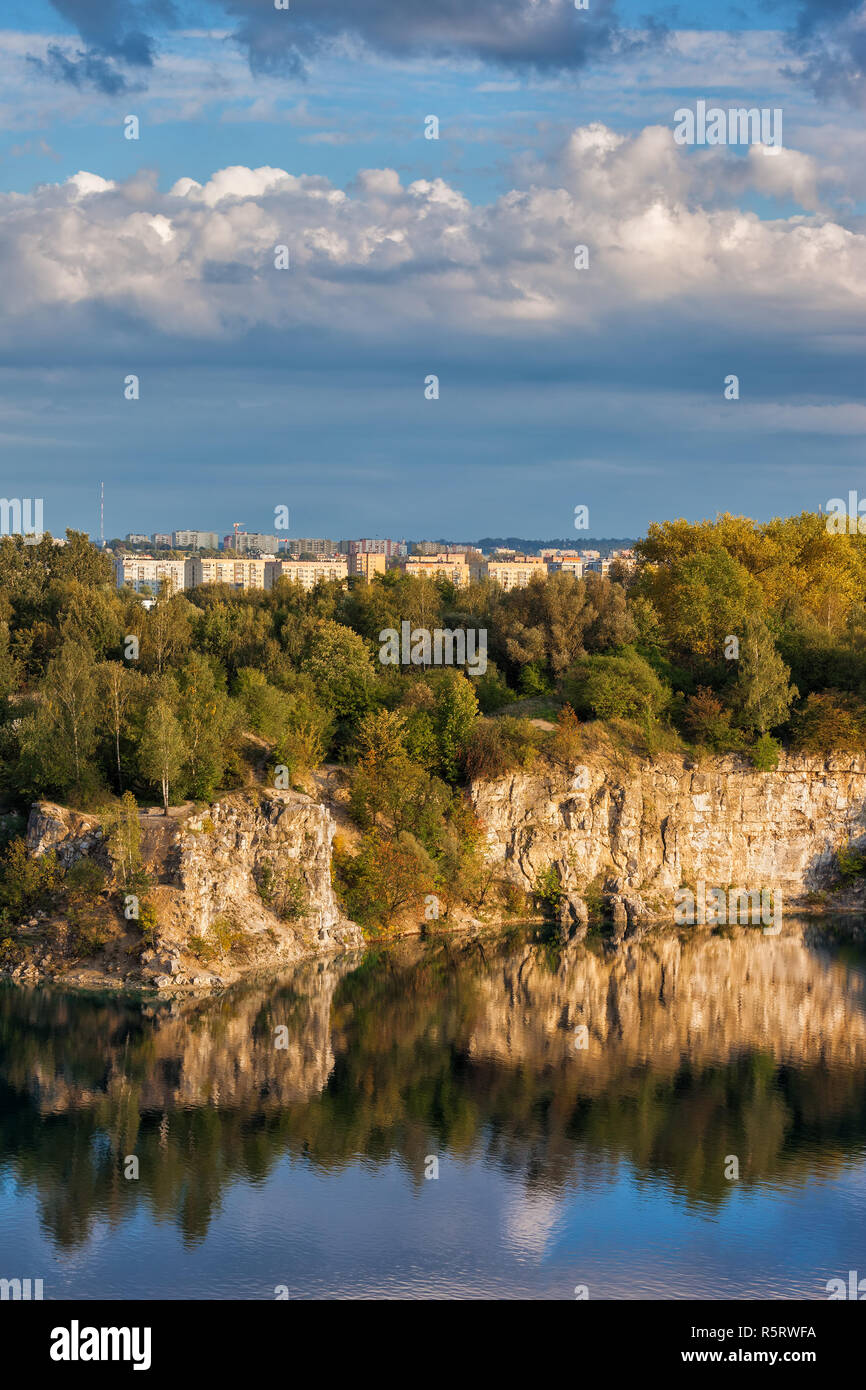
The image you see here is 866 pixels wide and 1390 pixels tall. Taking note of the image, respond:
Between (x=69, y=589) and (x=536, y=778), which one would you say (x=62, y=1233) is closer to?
(x=536, y=778)

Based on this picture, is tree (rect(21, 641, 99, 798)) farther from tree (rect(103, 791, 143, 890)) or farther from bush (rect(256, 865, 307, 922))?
bush (rect(256, 865, 307, 922))

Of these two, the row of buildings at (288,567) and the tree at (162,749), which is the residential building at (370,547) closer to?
the row of buildings at (288,567)

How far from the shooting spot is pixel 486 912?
50.5 metres

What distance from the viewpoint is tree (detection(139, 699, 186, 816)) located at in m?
43.7

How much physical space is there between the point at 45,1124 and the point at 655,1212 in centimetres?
1362

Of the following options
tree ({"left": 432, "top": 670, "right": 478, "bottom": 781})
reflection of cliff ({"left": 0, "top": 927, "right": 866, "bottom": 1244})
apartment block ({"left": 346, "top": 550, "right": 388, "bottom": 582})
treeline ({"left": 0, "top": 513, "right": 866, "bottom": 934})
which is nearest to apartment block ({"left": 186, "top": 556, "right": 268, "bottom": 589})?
apartment block ({"left": 346, "top": 550, "right": 388, "bottom": 582})

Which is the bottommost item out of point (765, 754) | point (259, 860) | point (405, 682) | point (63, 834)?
point (259, 860)

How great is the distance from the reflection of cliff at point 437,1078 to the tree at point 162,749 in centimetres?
791

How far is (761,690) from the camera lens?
5450 cm

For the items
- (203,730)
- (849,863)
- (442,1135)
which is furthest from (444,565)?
(442,1135)

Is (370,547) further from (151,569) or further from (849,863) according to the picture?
→ (849,863)

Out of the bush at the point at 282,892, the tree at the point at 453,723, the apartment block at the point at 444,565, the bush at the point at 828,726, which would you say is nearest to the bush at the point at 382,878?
the bush at the point at 282,892

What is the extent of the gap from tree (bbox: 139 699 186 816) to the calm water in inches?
310

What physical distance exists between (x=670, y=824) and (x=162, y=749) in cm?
2132
